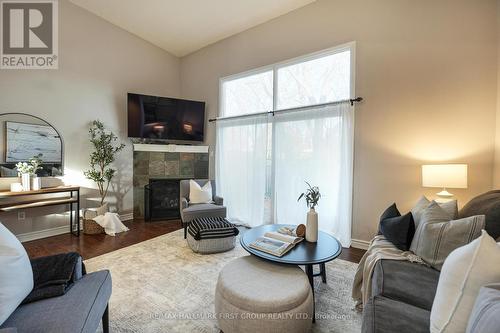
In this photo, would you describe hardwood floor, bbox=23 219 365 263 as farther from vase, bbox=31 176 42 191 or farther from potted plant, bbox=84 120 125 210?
vase, bbox=31 176 42 191

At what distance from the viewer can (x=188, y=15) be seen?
3.80 metres

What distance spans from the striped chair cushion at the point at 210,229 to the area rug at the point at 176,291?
240mm

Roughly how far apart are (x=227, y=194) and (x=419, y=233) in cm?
315

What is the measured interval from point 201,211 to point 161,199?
57.0 inches

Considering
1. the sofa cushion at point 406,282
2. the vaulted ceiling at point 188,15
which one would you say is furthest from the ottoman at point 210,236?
the vaulted ceiling at point 188,15

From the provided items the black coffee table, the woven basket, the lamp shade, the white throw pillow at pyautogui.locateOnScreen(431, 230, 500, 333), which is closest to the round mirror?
the woven basket

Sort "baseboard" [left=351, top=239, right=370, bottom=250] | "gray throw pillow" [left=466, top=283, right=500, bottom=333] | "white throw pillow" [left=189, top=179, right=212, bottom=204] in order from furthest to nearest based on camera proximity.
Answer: "white throw pillow" [left=189, top=179, right=212, bottom=204] < "baseboard" [left=351, top=239, right=370, bottom=250] < "gray throw pillow" [left=466, top=283, right=500, bottom=333]

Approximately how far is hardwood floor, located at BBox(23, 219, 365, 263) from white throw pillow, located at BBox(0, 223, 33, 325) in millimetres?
1890

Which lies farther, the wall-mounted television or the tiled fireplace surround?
the tiled fireplace surround

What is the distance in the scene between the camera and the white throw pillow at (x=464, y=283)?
2.69 ft

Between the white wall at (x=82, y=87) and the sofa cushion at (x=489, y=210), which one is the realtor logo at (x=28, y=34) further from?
the sofa cushion at (x=489, y=210)

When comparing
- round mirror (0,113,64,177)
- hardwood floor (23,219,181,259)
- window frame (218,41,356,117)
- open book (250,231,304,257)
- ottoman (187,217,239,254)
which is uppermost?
window frame (218,41,356,117)

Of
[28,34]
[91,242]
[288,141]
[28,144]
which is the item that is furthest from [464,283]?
[28,34]

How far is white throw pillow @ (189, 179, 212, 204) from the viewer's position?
3748 mm
